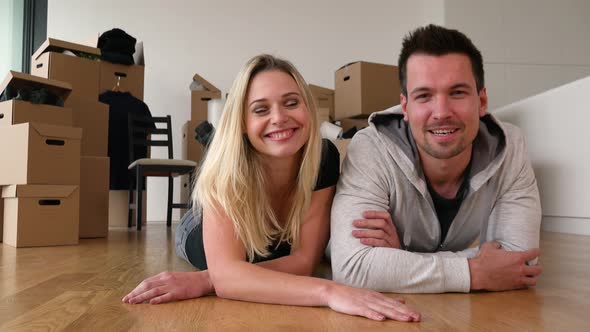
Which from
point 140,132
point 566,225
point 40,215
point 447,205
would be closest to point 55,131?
point 40,215

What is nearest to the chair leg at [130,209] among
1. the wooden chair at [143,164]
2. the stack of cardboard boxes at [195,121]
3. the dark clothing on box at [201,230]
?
the wooden chair at [143,164]

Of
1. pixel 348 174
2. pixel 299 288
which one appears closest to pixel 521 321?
pixel 299 288

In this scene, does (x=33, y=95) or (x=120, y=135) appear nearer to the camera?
(x=33, y=95)

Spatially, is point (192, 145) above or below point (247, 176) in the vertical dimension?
above

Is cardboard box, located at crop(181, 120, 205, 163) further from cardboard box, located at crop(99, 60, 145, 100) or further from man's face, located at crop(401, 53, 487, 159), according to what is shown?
man's face, located at crop(401, 53, 487, 159)

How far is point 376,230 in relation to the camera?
1222mm

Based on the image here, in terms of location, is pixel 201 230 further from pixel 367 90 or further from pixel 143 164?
A: pixel 367 90

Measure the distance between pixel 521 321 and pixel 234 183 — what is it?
0.70 m

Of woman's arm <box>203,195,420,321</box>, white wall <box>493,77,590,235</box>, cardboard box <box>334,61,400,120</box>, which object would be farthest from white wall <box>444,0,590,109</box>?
woman's arm <box>203,195,420,321</box>

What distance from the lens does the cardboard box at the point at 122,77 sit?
12.3 ft

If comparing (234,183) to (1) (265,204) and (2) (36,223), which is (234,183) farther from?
(2) (36,223)

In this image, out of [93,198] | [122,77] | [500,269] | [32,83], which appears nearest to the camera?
[500,269]

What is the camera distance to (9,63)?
442 centimetres

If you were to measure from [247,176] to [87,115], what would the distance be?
7.78 feet
